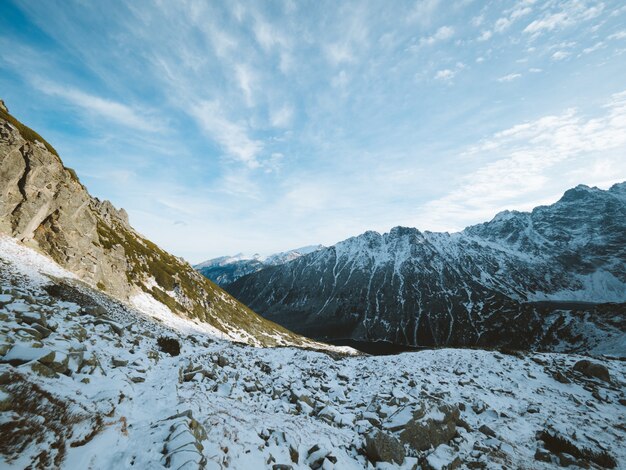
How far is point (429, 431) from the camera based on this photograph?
10773 mm

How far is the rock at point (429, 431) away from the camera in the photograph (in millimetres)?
10367

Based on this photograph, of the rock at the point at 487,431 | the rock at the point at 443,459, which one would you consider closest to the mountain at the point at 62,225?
the rock at the point at 443,459

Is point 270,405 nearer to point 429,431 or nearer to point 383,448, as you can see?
point 383,448

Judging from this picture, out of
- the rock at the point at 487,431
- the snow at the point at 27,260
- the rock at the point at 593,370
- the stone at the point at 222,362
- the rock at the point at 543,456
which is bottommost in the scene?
the rock at the point at 543,456

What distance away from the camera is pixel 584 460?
10461 mm

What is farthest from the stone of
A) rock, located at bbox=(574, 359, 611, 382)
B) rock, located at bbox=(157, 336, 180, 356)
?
rock, located at bbox=(574, 359, 611, 382)

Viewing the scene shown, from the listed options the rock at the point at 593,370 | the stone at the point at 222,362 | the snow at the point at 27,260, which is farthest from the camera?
the snow at the point at 27,260

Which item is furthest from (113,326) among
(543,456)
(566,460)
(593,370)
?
(593,370)

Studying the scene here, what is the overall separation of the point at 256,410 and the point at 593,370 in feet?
77.2

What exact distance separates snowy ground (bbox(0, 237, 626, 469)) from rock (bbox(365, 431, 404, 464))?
1.7 inches

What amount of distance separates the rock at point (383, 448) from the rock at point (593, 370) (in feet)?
63.6

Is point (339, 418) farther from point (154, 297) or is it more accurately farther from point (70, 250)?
point (154, 297)

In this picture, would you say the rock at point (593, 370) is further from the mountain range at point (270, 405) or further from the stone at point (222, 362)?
the stone at point (222, 362)

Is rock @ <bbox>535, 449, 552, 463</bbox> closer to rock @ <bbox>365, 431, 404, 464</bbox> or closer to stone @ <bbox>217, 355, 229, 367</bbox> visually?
rock @ <bbox>365, 431, 404, 464</bbox>
